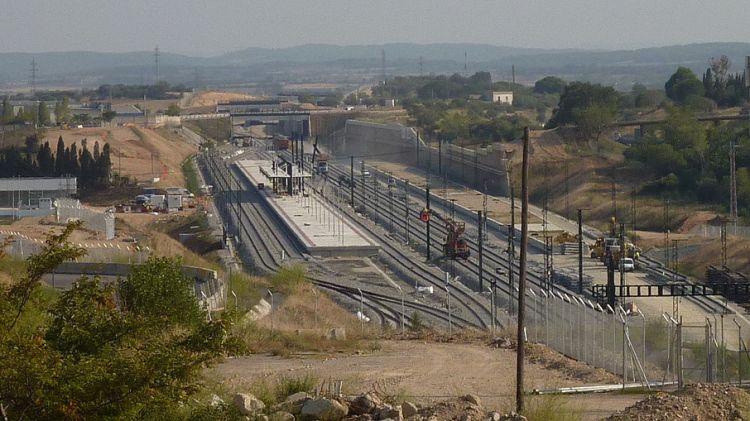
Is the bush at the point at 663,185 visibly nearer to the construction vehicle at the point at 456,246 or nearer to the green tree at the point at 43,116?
the construction vehicle at the point at 456,246

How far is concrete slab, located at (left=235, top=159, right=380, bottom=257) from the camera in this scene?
38.5 metres

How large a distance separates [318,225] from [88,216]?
7.66m

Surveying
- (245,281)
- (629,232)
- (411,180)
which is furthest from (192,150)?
(245,281)

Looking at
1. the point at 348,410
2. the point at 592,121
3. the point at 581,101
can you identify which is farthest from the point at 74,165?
the point at 348,410

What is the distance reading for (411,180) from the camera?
66.1 metres

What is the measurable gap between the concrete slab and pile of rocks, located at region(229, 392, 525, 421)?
2636 centimetres

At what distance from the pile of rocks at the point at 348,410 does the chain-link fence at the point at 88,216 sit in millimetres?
26375

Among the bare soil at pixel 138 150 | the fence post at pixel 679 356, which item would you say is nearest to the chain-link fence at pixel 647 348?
the fence post at pixel 679 356

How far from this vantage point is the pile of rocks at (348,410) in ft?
36.1

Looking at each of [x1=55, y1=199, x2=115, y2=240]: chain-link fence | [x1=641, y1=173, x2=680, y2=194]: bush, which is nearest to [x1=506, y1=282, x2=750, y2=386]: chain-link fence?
[x1=55, y1=199, x2=115, y2=240]: chain-link fence

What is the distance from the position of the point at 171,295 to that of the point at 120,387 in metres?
8.12

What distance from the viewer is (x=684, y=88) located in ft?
267

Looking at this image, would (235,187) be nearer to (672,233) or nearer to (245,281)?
(672,233)

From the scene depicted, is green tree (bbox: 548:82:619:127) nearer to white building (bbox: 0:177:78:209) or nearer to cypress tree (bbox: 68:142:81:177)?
cypress tree (bbox: 68:142:81:177)
